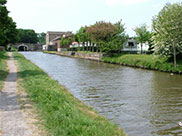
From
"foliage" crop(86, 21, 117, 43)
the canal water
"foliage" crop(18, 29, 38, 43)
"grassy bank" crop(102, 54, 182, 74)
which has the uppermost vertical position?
"foliage" crop(18, 29, 38, 43)

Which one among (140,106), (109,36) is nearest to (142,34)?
(109,36)

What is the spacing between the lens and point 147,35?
5103cm

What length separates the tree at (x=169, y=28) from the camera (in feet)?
90.3

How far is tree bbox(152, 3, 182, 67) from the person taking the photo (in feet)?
90.3

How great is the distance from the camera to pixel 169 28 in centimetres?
2816

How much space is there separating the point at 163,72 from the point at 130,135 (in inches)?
832

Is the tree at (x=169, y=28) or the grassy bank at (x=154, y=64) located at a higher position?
the tree at (x=169, y=28)

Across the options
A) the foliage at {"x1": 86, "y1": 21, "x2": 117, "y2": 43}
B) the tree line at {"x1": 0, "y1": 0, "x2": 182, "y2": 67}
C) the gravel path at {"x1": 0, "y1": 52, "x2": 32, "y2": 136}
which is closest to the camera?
the gravel path at {"x1": 0, "y1": 52, "x2": 32, "y2": 136}

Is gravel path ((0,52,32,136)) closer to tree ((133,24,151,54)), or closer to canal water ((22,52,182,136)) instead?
canal water ((22,52,182,136))

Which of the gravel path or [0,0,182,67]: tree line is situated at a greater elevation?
[0,0,182,67]: tree line

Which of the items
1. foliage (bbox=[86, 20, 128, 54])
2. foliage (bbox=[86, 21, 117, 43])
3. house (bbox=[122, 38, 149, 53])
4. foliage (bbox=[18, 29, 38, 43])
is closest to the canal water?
foliage (bbox=[86, 20, 128, 54])

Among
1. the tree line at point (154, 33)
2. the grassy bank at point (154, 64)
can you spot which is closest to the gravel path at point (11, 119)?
the tree line at point (154, 33)

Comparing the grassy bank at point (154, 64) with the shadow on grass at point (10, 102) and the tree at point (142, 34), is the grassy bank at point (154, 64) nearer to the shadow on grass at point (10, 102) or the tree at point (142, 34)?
the tree at point (142, 34)

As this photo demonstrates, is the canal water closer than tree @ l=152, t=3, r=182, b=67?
Yes
